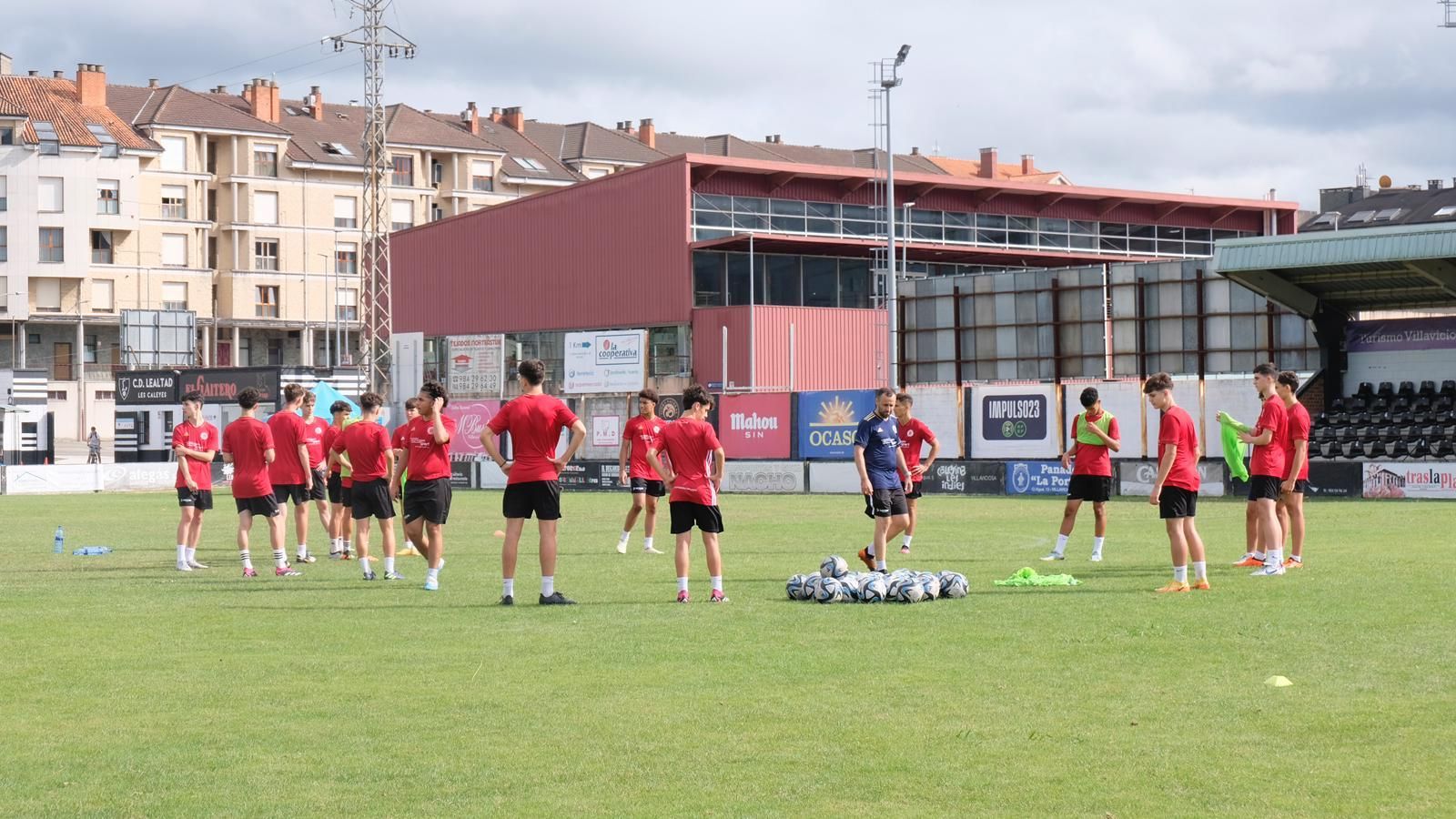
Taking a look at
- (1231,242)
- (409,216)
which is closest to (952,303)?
(1231,242)

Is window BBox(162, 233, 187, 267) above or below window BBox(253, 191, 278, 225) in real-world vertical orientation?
below

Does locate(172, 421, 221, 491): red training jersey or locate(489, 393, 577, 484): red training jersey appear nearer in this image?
locate(489, 393, 577, 484): red training jersey

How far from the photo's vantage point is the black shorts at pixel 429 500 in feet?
54.5

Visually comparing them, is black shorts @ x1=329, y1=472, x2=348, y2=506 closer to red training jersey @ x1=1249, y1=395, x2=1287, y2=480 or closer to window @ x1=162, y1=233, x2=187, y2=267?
red training jersey @ x1=1249, y1=395, x2=1287, y2=480

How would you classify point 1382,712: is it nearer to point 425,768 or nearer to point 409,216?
point 425,768

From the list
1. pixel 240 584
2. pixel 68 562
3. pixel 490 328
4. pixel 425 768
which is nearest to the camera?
pixel 425 768

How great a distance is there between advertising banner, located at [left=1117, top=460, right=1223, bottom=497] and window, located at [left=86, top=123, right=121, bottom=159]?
225 feet

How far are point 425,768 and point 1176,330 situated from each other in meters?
39.7

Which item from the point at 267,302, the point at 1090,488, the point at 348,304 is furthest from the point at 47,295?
the point at 1090,488

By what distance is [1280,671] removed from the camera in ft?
34.1

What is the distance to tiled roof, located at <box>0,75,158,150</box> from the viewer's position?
90312 millimetres

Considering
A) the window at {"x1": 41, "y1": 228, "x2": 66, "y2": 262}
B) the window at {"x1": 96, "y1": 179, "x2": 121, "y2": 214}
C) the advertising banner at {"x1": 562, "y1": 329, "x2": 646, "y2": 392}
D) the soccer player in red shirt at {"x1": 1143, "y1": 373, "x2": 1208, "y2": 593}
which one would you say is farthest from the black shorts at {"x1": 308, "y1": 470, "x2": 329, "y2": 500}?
the window at {"x1": 96, "y1": 179, "x2": 121, "y2": 214}

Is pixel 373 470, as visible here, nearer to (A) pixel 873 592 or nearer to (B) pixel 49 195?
(A) pixel 873 592

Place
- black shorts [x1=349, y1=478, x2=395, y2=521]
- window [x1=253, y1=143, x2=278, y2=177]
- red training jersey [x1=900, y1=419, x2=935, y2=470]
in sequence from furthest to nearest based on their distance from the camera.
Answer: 1. window [x1=253, y1=143, x2=278, y2=177]
2. red training jersey [x1=900, y1=419, x2=935, y2=470]
3. black shorts [x1=349, y1=478, x2=395, y2=521]
